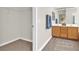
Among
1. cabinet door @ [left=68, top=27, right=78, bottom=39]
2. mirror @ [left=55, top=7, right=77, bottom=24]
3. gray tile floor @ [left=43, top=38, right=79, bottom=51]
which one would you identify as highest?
mirror @ [left=55, top=7, right=77, bottom=24]

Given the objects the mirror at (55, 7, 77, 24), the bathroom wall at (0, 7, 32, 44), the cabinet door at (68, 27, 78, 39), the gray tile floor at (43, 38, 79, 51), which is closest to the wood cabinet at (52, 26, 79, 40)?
the cabinet door at (68, 27, 78, 39)

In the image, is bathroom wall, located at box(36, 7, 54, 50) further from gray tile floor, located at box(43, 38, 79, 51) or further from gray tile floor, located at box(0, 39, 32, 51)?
gray tile floor, located at box(0, 39, 32, 51)

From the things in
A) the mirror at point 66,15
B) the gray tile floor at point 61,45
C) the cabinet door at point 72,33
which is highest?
the mirror at point 66,15

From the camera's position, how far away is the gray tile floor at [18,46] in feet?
10.7

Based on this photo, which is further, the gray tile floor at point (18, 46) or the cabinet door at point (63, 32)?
the cabinet door at point (63, 32)

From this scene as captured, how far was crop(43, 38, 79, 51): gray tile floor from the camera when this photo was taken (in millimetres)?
3372

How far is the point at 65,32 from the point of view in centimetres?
367

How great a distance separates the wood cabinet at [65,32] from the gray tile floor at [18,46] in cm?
87

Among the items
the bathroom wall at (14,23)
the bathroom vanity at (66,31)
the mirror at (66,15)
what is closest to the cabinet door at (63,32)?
the bathroom vanity at (66,31)

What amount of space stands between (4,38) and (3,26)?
0.37m

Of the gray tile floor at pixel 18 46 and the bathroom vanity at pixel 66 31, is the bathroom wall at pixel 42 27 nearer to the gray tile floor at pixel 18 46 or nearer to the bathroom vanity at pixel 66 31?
the bathroom vanity at pixel 66 31

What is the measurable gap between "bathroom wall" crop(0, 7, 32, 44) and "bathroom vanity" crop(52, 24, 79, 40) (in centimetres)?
80
